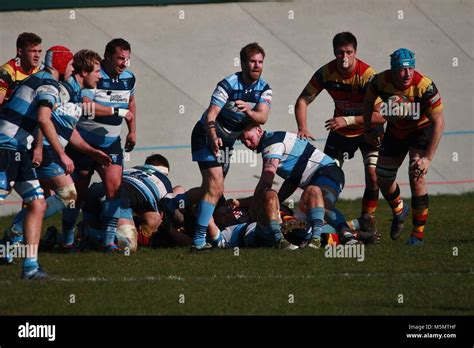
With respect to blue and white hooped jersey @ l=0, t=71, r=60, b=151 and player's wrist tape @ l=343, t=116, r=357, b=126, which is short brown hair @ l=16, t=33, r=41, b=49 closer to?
blue and white hooped jersey @ l=0, t=71, r=60, b=151

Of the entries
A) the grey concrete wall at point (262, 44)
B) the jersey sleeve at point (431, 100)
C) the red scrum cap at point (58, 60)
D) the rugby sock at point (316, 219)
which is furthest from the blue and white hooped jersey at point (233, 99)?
the grey concrete wall at point (262, 44)

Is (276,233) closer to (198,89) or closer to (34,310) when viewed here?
(34,310)

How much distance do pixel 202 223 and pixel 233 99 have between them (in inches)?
52.7

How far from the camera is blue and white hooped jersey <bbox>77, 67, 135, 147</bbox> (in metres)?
11.0

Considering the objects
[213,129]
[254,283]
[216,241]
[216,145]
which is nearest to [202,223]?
[216,241]

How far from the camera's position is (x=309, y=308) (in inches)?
296

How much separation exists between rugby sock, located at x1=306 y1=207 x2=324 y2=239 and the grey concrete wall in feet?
20.2

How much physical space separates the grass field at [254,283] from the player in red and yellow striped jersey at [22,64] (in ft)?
7.19

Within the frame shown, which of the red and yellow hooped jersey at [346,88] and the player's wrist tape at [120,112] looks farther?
the red and yellow hooped jersey at [346,88]

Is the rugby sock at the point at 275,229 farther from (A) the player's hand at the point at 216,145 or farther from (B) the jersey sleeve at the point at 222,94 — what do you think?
(B) the jersey sleeve at the point at 222,94

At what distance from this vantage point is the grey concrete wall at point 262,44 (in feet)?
56.4

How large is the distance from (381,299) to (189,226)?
3.85m

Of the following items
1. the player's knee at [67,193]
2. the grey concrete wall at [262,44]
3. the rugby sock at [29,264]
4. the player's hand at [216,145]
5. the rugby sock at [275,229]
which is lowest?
the rugby sock at [29,264]
